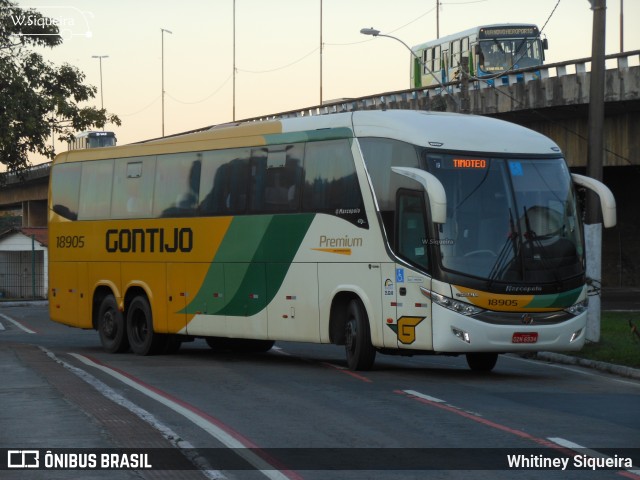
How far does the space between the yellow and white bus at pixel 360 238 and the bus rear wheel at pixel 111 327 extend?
7 centimetres

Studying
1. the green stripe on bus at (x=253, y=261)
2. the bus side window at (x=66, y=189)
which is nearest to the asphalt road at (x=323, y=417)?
the green stripe on bus at (x=253, y=261)

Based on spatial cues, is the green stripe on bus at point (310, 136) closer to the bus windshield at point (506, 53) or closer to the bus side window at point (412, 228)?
the bus side window at point (412, 228)

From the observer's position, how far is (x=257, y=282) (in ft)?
68.7

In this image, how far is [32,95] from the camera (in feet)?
147

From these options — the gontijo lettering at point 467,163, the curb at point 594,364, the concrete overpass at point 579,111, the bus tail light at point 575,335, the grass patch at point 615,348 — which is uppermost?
the concrete overpass at point 579,111

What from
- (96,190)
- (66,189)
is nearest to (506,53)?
(66,189)

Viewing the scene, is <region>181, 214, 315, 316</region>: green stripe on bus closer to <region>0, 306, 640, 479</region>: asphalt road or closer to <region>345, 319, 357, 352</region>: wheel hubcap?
<region>0, 306, 640, 479</region>: asphalt road

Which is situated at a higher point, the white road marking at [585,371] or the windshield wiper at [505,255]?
the windshield wiper at [505,255]

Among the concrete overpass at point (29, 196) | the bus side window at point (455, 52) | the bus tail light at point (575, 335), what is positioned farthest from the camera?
the concrete overpass at point (29, 196)

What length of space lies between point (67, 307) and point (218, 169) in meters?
6.00

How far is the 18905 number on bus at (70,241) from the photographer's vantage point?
25656 mm

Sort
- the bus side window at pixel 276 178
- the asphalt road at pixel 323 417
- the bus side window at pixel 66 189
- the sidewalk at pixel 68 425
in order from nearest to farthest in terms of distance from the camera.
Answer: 1. the sidewalk at pixel 68 425
2. the asphalt road at pixel 323 417
3. the bus side window at pixel 276 178
4. the bus side window at pixel 66 189

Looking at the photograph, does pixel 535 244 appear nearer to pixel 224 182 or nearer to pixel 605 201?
pixel 605 201

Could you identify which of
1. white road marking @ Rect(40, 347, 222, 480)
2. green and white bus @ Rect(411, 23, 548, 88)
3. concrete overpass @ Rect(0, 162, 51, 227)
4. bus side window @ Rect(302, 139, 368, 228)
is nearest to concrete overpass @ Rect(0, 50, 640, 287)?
green and white bus @ Rect(411, 23, 548, 88)
